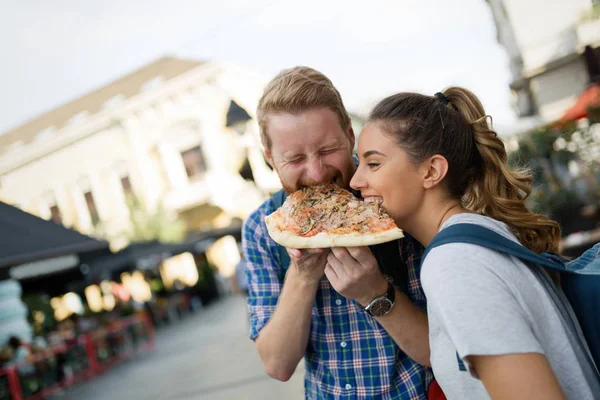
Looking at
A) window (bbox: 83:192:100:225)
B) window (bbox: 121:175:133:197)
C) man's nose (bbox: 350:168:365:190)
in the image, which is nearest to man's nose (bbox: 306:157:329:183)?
man's nose (bbox: 350:168:365:190)

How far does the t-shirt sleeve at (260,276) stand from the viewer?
1.98m

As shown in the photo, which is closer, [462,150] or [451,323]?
[451,323]

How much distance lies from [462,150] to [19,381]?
32.4 ft

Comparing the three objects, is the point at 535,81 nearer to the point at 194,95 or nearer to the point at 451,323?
the point at 451,323

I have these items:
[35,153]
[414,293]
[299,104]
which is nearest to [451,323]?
[414,293]

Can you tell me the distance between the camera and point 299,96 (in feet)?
5.87

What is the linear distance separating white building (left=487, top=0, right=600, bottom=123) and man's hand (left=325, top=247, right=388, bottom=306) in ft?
47.1

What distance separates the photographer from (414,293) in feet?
6.15

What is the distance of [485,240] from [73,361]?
1187 centimetres

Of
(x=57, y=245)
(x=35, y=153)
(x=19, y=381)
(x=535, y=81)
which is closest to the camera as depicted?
(x=57, y=245)

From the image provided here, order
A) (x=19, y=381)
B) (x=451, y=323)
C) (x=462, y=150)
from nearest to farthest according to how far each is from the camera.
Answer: (x=451, y=323), (x=462, y=150), (x=19, y=381)

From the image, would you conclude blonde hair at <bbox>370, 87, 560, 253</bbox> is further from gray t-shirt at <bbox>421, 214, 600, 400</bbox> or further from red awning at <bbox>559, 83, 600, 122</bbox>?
red awning at <bbox>559, 83, 600, 122</bbox>

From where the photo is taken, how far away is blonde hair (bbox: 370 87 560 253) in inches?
64.1

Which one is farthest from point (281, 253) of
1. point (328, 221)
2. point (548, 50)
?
point (548, 50)
